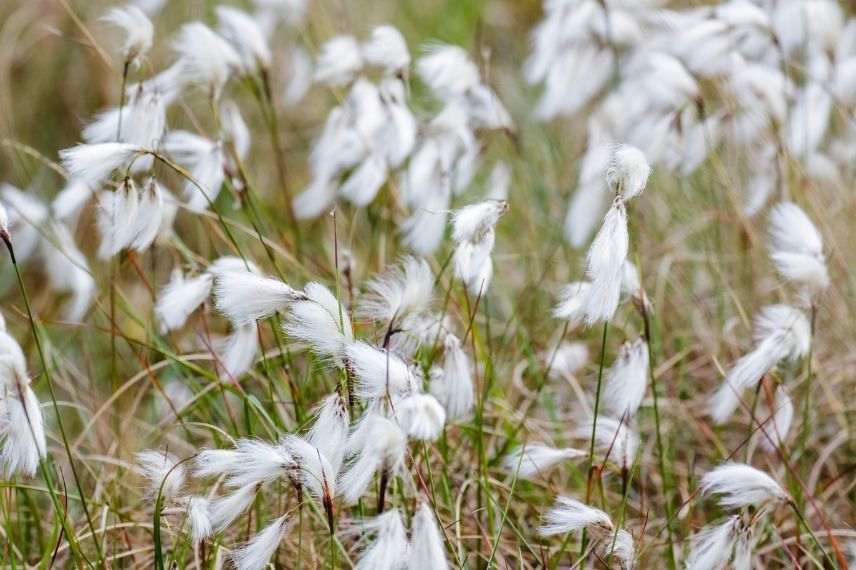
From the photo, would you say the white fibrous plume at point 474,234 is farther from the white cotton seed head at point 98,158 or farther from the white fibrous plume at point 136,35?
the white fibrous plume at point 136,35

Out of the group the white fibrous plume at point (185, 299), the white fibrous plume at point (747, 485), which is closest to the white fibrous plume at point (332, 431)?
the white fibrous plume at point (185, 299)

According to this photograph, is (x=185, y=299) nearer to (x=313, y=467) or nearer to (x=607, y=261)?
(x=313, y=467)

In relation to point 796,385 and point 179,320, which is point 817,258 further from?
point 179,320

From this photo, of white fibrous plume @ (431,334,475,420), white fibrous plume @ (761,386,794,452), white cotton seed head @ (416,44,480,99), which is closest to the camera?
white fibrous plume @ (431,334,475,420)

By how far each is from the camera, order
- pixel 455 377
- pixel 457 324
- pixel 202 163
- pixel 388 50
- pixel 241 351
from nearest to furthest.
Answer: pixel 455 377
pixel 241 351
pixel 202 163
pixel 388 50
pixel 457 324

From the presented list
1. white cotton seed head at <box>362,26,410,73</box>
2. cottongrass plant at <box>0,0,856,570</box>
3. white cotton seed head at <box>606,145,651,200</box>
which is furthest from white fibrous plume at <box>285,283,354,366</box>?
white cotton seed head at <box>362,26,410,73</box>

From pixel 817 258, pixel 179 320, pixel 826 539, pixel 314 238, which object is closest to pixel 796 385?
pixel 826 539

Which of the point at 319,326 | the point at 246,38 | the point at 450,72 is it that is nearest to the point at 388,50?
the point at 450,72

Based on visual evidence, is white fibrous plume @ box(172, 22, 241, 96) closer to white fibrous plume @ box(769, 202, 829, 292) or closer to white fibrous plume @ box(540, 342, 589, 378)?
white fibrous plume @ box(540, 342, 589, 378)
